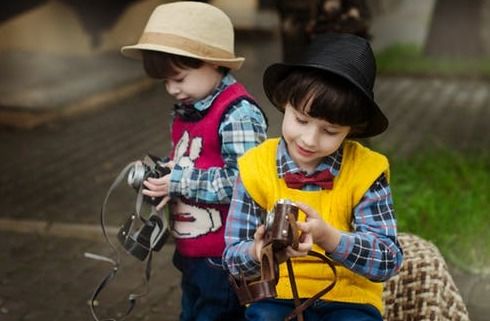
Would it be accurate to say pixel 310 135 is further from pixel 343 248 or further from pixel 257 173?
pixel 343 248

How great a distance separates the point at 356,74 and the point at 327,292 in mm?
682

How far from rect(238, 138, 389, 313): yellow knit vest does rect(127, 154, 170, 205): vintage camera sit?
632mm

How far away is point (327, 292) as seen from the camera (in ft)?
9.04

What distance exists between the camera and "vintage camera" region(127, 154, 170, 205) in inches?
133

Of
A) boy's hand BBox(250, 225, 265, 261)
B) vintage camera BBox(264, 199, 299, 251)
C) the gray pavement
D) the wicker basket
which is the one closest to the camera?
vintage camera BBox(264, 199, 299, 251)

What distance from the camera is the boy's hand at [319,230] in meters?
2.47

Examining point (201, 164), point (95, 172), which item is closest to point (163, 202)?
point (201, 164)

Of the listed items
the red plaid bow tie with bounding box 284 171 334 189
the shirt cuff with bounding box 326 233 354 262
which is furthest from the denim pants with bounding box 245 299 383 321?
the red plaid bow tie with bounding box 284 171 334 189

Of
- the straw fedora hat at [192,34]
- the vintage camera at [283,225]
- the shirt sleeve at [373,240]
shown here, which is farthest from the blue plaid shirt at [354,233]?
the straw fedora hat at [192,34]

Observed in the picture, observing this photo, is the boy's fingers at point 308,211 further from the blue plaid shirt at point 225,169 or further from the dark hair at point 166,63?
the dark hair at point 166,63

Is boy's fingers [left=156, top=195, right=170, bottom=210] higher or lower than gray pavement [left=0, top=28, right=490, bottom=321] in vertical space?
higher

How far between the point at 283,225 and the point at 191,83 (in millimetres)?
1140

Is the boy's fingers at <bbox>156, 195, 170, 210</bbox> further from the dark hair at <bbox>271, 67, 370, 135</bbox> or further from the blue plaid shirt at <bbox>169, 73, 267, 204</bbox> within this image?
the dark hair at <bbox>271, 67, 370, 135</bbox>

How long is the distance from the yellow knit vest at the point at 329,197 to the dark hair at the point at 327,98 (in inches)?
6.6
